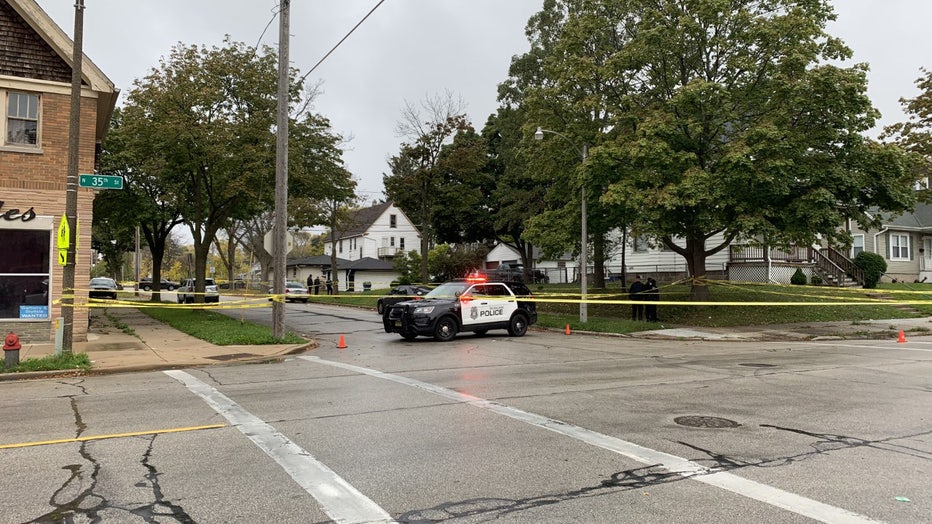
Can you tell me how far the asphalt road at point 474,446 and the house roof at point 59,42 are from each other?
881 centimetres

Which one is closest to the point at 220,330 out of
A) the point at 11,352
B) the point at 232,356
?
the point at 232,356

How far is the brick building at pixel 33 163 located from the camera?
15164 mm

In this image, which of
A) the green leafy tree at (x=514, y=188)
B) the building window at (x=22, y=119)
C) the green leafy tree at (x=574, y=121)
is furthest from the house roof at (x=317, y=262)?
the building window at (x=22, y=119)

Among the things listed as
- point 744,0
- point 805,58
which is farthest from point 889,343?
point 744,0

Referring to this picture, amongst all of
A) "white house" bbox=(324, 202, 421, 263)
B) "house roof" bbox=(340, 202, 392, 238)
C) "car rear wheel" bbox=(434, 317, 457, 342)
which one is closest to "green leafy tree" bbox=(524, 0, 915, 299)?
"car rear wheel" bbox=(434, 317, 457, 342)

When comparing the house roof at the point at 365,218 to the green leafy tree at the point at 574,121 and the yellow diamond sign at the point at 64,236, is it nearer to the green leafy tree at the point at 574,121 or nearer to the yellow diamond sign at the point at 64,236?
the green leafy tree at the point at 574,121

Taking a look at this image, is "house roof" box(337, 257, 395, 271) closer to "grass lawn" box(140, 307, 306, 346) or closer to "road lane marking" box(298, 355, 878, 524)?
"grass lawn" box(140, 307, 306, 346)

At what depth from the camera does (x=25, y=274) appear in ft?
50.6

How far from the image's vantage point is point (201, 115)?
23.2m

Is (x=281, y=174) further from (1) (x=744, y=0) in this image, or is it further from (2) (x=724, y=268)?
(2) (x=724, y=268)

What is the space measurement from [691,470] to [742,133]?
18.4 metres

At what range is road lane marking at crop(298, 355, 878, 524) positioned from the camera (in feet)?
14.1

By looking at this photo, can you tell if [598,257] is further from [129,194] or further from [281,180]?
[129,194]

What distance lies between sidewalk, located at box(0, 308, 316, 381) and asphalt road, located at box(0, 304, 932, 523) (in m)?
1.03
